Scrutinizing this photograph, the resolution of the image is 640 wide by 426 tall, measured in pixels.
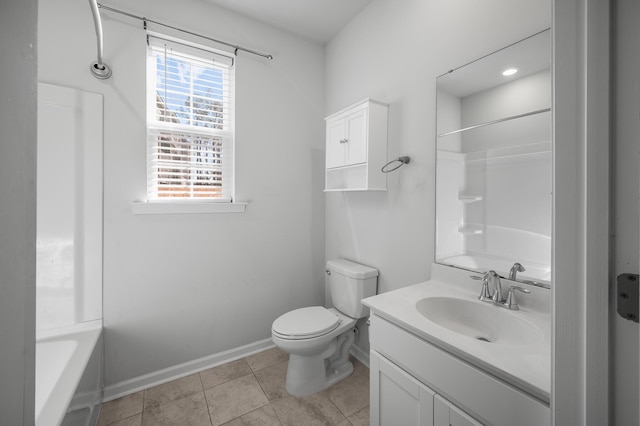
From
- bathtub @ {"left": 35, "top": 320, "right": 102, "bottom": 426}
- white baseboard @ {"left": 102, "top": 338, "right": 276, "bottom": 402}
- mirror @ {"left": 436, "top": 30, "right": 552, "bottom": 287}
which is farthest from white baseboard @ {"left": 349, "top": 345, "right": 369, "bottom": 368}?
bathtub @ {"left": 35, "top": 320, "right": 102, "bottom": 426}

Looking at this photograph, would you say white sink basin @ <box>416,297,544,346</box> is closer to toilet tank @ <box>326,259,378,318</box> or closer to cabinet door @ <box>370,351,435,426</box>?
cabinet door @ <box>370,351,435,426</box>

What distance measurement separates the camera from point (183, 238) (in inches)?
76.3

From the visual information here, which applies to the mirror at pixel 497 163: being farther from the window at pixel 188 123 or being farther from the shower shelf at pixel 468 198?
the window at pixel 188 123

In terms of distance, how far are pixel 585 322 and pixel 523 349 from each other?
47 cm

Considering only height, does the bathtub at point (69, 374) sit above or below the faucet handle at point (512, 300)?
below

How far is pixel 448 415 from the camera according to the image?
92 centimetres

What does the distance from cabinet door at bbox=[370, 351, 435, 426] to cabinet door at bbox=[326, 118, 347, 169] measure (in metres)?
1.29

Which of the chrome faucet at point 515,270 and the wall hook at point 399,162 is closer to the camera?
the chrome faucet at point 515,270

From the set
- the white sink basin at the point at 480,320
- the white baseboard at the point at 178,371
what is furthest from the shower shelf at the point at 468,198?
the white baseboard at the point at 178,371

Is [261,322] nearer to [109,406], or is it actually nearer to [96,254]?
[109,406]

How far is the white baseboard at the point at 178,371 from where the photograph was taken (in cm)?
174

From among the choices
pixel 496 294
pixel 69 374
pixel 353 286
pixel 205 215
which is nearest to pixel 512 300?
pixel 496 294

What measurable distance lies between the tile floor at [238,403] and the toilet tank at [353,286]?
1.57ft

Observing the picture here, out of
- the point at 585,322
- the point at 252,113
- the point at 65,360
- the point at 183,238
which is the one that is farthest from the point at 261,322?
the point at 585,322
